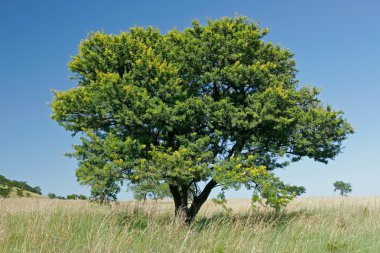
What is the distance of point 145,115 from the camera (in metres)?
18.7

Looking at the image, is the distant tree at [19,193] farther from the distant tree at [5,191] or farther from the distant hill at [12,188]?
the distant tree at [5,191]

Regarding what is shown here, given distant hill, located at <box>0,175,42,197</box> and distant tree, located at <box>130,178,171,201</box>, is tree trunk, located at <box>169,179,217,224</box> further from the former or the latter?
distant hill, located at <box>0,175,42,197</box>

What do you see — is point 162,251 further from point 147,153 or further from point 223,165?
point 147,153

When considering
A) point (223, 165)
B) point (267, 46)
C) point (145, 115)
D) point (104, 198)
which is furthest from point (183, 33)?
point (104, 198)

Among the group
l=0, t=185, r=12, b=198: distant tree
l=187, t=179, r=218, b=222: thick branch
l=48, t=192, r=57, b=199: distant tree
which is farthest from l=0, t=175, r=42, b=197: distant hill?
l=187, t=179, r=218, b=222: thick branch

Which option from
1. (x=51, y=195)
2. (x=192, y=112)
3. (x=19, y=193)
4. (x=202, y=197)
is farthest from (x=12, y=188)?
(x=192, y=112)

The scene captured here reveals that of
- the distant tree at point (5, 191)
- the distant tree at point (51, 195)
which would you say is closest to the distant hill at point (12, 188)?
the distant tree at point (5, 191)

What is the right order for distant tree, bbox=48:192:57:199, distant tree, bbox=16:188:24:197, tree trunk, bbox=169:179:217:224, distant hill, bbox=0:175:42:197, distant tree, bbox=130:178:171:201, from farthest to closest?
1. distant tree, bbox=48:192:57:199
2. distant tree, bbox=16:188:24:197
3. distant hill, bbox=0:175:42:197
4. tree trunk, bbox=169:179:217:224
5. distant tree, bbox=130:178:171:201

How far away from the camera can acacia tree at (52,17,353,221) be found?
18.9 metres

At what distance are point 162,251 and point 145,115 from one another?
961 cm

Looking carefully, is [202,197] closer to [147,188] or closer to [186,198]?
[186,198]

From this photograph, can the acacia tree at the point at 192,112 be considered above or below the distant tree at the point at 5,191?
above

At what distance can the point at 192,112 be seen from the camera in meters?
19.7

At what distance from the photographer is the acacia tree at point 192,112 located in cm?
1891
